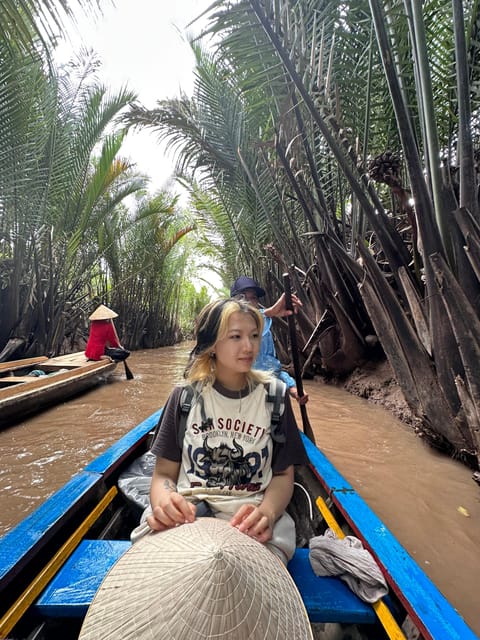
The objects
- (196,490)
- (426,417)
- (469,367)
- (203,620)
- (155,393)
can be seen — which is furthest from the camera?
(155,393)

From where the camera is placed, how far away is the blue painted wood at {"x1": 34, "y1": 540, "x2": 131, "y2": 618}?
83 centimetres

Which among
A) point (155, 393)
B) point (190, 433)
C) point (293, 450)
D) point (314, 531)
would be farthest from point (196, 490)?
point (155, 393)

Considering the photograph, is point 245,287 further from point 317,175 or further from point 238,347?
point 317,175

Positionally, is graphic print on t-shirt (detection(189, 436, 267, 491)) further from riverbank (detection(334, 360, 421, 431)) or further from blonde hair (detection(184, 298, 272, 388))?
riverbank (detection(334, 360, 421, 431))

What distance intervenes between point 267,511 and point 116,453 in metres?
1.14

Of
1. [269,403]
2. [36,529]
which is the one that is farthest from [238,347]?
[36,529]

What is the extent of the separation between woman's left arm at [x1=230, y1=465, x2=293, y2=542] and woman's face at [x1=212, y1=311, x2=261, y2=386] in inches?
13.9

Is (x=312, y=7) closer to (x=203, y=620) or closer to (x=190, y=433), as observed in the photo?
(x=190, y=433)

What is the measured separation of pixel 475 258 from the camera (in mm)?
1754

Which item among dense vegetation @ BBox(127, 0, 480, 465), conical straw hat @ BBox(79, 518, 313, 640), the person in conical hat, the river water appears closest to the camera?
conical straw hat @ BBox(79, 518, 313, 640)

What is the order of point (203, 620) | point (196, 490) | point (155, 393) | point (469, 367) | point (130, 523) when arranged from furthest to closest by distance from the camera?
point (155, 393) < point (469, 367) < point (130, 523) < point (196, 490) < point (203, 620)

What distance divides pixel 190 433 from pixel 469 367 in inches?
60.6

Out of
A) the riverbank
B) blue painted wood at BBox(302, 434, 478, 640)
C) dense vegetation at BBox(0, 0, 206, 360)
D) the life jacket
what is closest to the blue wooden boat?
blue painted wood at BBox(302, 434, 478, 640)

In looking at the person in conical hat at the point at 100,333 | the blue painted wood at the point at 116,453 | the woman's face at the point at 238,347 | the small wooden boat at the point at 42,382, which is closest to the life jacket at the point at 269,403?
the woman's face at the point at 238,347
